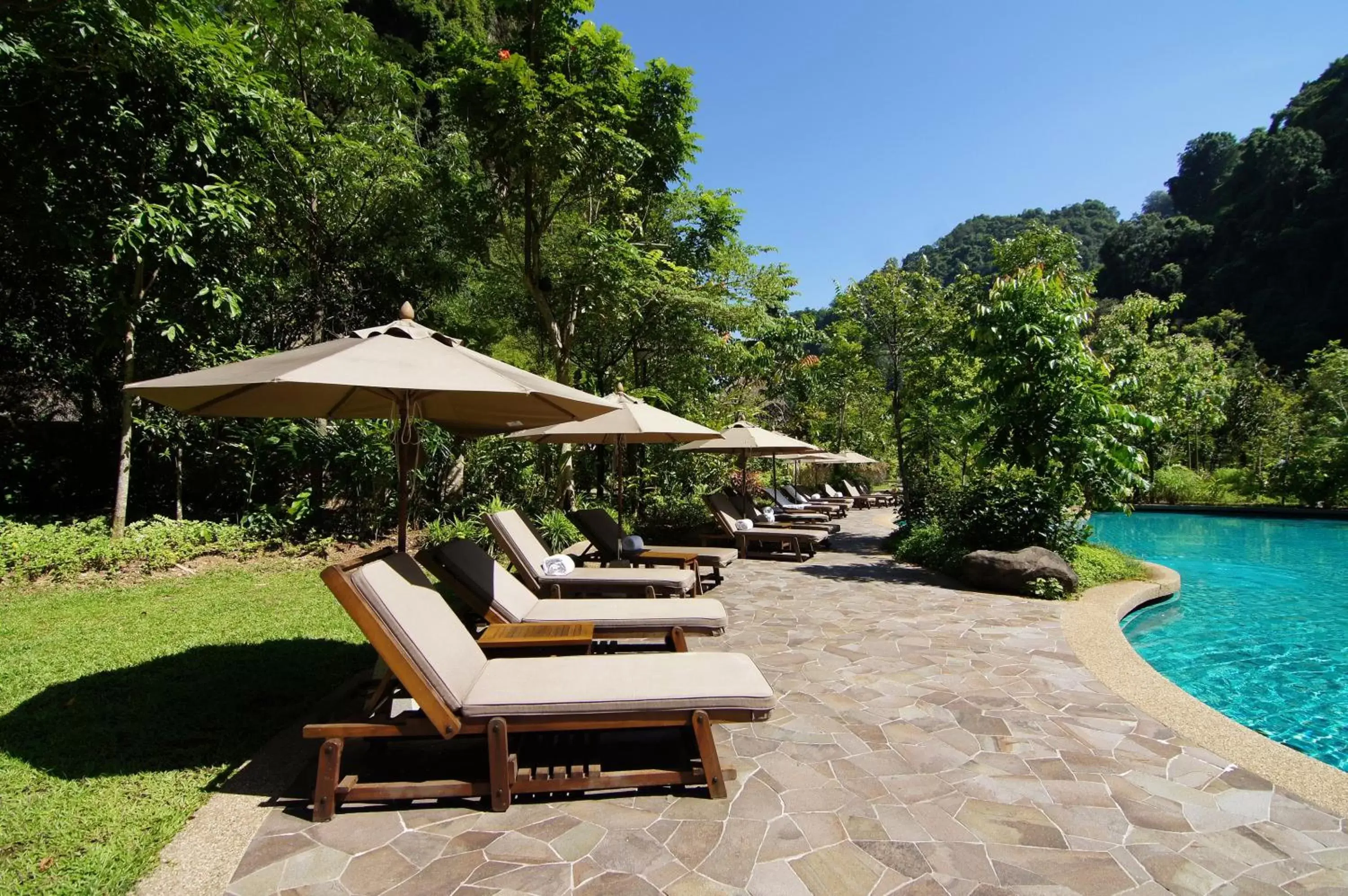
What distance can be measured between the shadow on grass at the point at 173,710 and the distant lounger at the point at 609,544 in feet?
9.96

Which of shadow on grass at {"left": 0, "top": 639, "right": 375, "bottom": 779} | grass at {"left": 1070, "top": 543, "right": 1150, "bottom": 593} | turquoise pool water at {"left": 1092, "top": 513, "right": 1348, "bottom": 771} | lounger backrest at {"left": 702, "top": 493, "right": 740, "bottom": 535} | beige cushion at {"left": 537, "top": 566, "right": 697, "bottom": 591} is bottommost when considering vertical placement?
turquoise pool water at {"left": 1092, "top": 513, "right": 1348, "bottom": 771}

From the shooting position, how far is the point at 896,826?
9.08 feet

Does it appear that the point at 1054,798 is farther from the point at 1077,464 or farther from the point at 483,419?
the point at 1077,464

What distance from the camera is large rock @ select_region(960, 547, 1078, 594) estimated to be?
24.3 ft

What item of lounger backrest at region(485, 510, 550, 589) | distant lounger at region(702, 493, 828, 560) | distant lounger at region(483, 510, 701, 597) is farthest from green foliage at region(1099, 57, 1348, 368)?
lounger backrest at region(485, 510, 550, 589)

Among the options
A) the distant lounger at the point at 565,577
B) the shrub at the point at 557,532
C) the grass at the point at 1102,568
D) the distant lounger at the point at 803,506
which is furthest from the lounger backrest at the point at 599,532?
the distant lounger at the point at 803,506

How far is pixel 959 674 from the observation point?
4.71 m

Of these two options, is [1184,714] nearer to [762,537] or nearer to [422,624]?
[422,624]

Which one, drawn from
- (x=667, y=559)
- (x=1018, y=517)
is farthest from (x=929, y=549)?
(x=667, y=559)

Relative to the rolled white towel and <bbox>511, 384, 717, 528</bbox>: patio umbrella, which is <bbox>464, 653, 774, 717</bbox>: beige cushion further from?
<bbox>511, 384, 717, 528</bbox>: patio umbrella

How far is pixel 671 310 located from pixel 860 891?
12091 mm

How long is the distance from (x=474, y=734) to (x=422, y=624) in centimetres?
58

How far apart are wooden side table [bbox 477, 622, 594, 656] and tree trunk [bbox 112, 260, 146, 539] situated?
21.9 feet

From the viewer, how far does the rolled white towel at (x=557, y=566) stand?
19.8 feet
